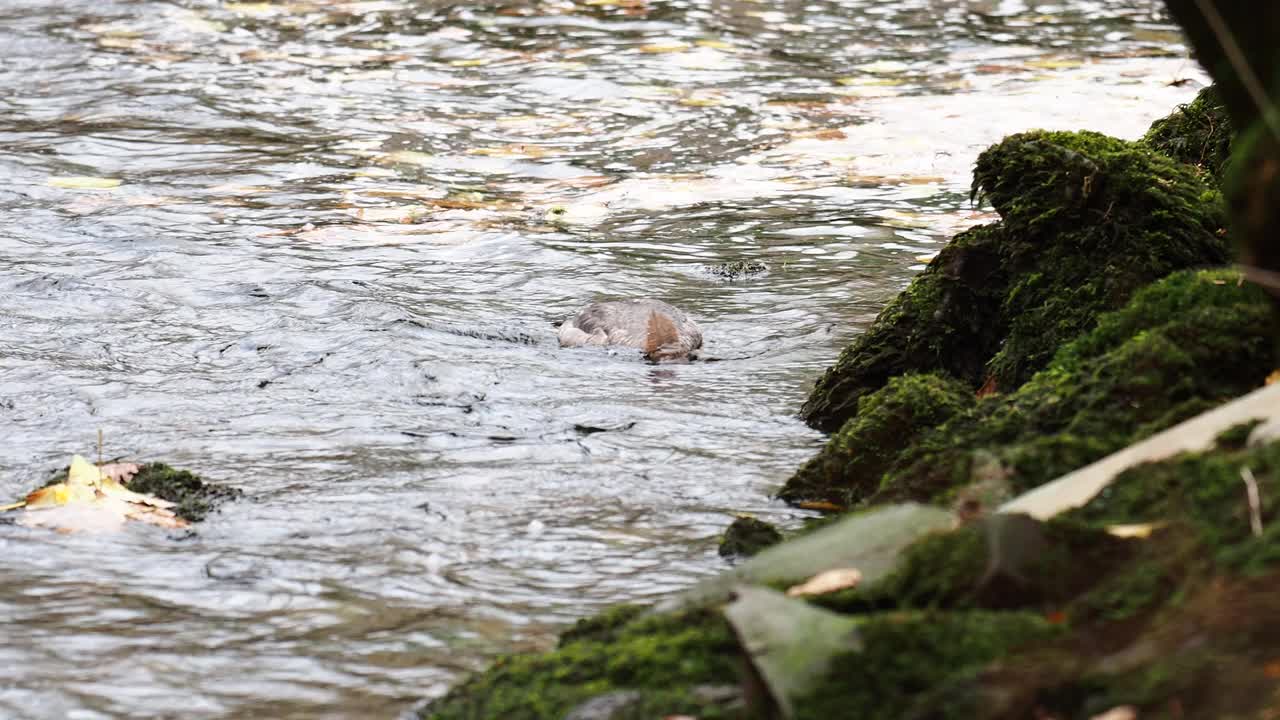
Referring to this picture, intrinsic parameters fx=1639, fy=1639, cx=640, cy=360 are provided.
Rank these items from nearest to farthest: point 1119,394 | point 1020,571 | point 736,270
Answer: point 1020,571 < point 1119,394 < point 736,270

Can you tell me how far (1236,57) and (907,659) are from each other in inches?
43.2

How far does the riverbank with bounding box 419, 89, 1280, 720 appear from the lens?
8.53ft

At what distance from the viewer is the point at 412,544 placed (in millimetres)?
4602

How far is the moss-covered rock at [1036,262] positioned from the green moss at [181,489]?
2.09 m

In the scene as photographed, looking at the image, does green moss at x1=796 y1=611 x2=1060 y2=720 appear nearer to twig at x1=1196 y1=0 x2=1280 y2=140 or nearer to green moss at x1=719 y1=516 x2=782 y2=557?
twig at x1=1196 y1=0 x2=1280 y2=140

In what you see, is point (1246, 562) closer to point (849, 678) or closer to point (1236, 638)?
point (1236, 638)

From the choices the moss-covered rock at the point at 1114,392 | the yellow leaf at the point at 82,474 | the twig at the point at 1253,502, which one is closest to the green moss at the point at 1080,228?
the moss-covered rock at the point at 1114,392

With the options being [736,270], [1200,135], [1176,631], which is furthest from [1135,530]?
[736,270]

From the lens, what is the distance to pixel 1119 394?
13.1 feet

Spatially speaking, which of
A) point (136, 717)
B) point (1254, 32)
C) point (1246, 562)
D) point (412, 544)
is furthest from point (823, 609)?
point (412, 544)

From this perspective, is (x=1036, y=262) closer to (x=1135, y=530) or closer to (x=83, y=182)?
(x=1135, y=530)

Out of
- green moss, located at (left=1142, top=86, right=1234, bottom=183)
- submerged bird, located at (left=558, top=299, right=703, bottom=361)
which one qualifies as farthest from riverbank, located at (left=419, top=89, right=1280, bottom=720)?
submerged bird, located at (left=558, top=299, right=703, bottom=361)

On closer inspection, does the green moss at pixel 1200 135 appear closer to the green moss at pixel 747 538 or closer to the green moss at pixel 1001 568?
the green moss at pixel 747 538

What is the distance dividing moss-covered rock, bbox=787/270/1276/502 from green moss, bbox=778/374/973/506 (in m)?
0.23
